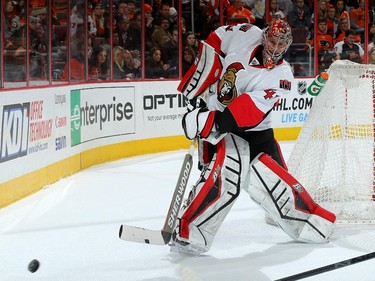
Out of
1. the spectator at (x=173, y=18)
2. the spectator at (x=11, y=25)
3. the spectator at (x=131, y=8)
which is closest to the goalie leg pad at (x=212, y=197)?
the spectator at (x=11, y=25)

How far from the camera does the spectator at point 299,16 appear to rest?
36.1ft

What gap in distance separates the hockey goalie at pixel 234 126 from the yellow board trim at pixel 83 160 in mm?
1831

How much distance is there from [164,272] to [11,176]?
216cm

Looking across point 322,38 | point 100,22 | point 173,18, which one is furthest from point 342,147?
point 322,38

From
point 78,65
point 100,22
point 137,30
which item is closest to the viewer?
point 78,65

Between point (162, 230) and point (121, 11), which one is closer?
point (162, 230)

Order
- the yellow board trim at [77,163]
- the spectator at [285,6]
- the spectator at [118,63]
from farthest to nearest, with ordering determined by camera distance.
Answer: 1. the spectator at [285,6]
2. the spectator at [118,63]
3. the yellow board trim at [77,163]

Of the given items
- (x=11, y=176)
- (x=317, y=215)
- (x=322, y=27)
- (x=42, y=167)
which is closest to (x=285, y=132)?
(x=322, y=27)

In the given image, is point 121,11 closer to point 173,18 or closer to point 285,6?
point 173,18

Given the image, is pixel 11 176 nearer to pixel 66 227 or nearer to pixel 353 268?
pixel 66 227

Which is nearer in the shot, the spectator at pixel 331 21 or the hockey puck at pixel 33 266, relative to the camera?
the hockey puck at pixel 33 266

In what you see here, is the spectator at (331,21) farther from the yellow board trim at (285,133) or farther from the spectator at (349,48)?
the yellow board trim at (285,133)

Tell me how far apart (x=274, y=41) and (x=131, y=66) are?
5.20 meters

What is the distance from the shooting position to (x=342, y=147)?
17.1ft
